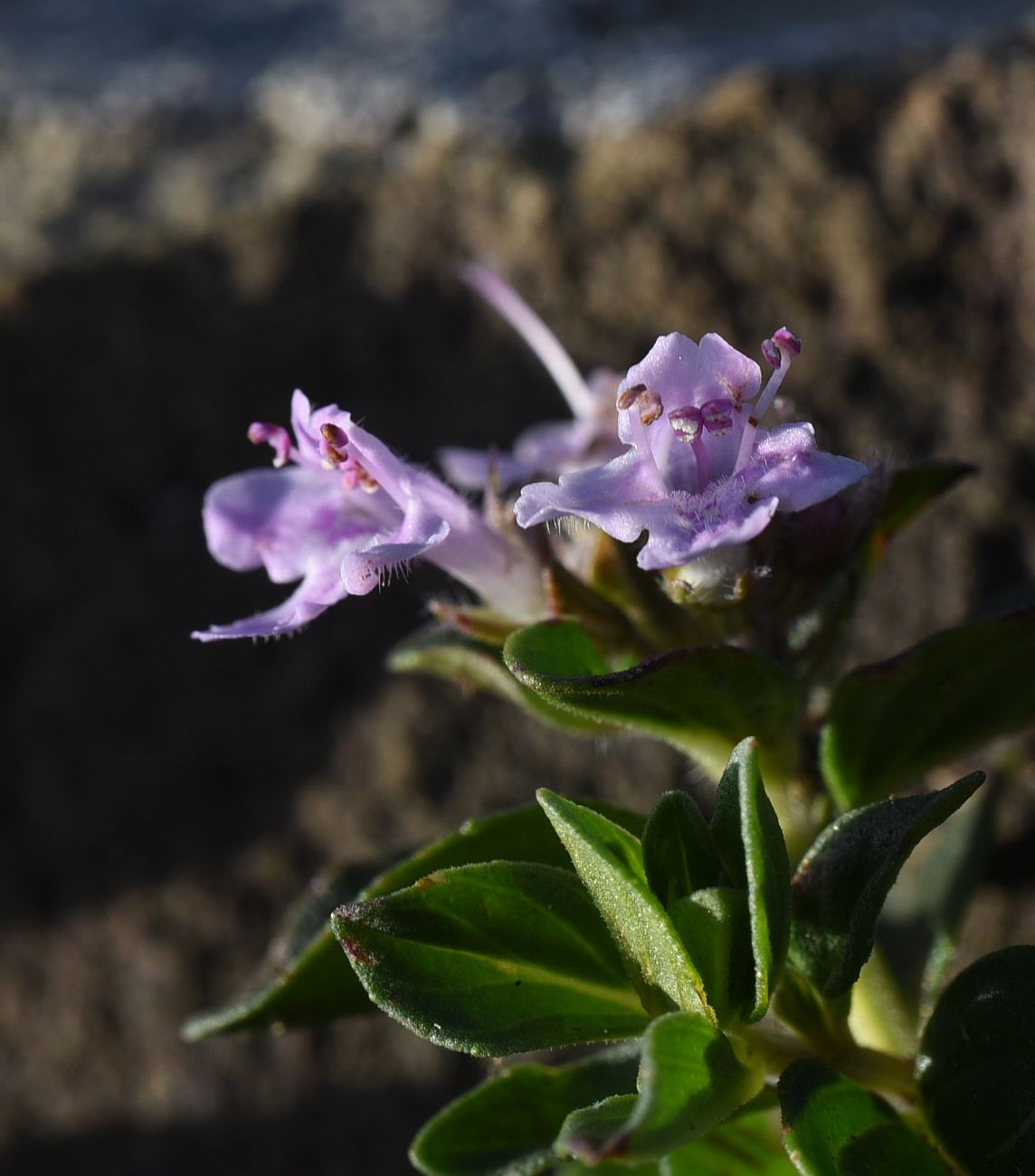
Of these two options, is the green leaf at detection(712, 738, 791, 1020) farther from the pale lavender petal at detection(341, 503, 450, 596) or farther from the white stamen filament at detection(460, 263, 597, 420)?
the white stamen filament at detection(460, 263, 597, 420)

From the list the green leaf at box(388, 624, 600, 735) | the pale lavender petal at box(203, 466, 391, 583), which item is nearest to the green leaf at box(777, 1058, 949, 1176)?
the green leaf at box(388, 624, 600, 735)

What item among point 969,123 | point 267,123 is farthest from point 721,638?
A: point 267,123

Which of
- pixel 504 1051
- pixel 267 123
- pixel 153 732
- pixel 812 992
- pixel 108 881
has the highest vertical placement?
pixel 267 123

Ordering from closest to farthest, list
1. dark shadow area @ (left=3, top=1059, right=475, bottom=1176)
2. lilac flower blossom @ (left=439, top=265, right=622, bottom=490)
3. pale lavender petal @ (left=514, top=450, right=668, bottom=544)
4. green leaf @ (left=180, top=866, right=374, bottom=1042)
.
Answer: pale lavender petal @ (left=514, top=450, right=668, bottom=544), green leaf @ (left=180, top=866, right=374, bottom=1042), lilac flower blossom @ (left=439, top=265, right=622, bottom=490), dark shadow area @ (left=3, top=1059, right=475, bottom=1176)

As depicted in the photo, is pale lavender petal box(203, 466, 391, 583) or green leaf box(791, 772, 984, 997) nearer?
green leaf box(791, 772, 984, 997)

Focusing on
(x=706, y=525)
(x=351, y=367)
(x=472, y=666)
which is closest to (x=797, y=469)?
(x=706, y=525)

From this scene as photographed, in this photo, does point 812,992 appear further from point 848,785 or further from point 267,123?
point 267,123
